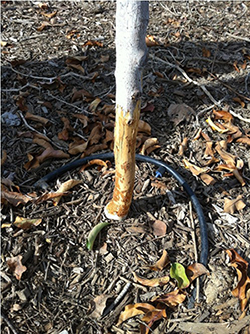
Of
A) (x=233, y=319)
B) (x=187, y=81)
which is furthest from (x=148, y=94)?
(x=233, y=319)

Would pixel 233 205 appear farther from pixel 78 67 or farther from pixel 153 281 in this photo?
pixel 78 67

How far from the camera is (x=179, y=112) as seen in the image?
3379 mm

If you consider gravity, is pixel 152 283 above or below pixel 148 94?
below

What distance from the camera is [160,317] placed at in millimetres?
2205

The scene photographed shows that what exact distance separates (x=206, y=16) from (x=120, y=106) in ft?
11.0

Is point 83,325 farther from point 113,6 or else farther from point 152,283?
point 113,6

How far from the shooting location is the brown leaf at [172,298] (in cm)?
227

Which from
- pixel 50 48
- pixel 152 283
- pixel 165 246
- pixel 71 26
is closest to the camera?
pixel 152 283

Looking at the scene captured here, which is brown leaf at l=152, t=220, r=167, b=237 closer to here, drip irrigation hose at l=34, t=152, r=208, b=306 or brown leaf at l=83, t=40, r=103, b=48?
drip irrigation hose at l=34, t=152, r=208, b=306

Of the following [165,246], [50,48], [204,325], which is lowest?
[204,325]

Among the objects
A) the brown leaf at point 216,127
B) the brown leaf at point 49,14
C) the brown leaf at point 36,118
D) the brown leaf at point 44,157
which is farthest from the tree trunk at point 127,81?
the brown leaf at point 49,14

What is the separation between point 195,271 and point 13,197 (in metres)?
1.34

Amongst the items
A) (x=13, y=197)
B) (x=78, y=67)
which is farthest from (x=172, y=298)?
(x=78, y=67)

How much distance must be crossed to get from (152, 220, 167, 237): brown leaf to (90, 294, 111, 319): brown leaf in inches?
21.8
